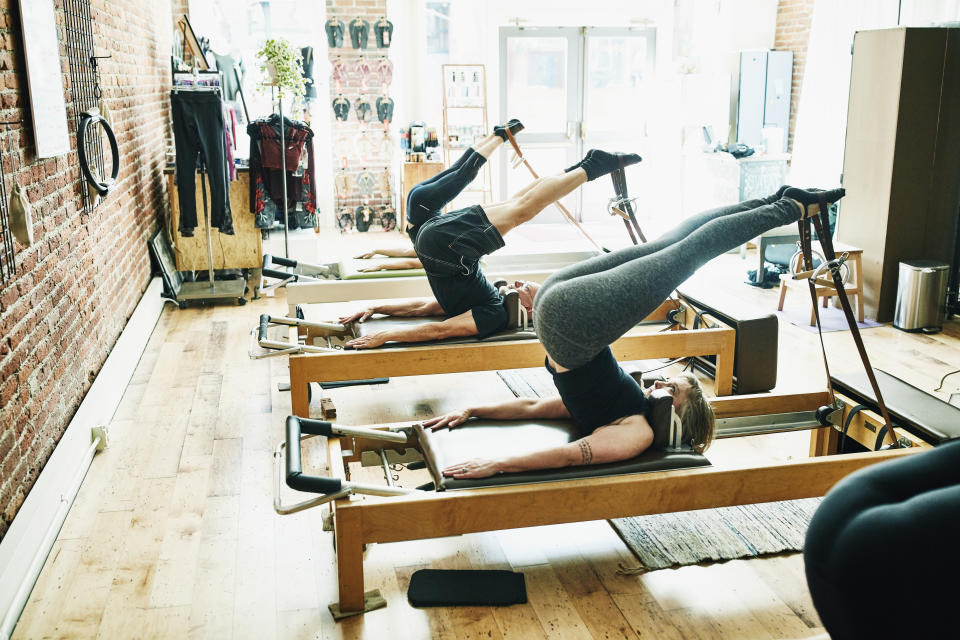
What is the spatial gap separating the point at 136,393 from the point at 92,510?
1.27m

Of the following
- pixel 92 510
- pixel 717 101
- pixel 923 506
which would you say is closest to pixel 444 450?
pixel 92 510

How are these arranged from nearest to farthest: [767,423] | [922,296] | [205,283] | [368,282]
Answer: [767,423] < [368,282] < [922,296] < [205,283]

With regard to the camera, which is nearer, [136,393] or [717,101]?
[136,393]

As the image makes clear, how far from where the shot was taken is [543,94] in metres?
Result: 8.77

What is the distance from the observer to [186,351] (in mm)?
4883

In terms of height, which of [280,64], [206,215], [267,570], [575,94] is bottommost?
[267,570]

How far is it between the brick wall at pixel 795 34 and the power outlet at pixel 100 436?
6700 mm

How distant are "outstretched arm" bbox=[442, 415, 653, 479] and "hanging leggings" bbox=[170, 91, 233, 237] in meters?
4.11

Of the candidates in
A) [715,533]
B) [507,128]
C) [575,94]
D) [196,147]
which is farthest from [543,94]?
[715,533]

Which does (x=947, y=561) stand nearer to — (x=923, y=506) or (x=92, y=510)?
(x=923, y=506)

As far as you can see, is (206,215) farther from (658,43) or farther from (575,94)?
(658,43)

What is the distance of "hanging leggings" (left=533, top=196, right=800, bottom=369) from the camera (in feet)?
7.52

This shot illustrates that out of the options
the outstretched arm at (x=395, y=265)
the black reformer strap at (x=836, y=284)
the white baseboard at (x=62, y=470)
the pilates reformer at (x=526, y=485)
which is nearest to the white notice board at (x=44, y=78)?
the white baseboard at (x=62, y=470)

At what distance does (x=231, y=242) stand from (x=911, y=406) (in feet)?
16.0
